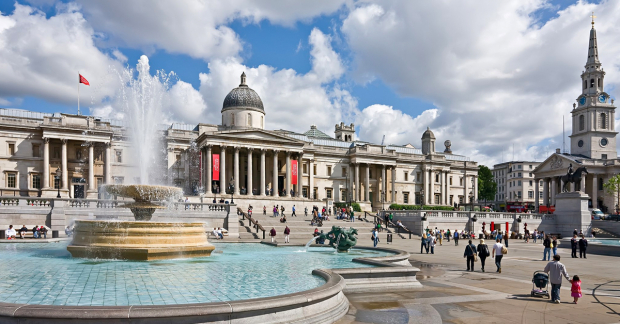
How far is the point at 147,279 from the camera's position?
11711 millimetres

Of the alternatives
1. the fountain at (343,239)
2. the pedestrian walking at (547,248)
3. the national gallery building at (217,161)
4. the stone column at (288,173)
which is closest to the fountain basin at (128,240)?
the fountain at (343,239)

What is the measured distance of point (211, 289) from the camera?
34.8 ft

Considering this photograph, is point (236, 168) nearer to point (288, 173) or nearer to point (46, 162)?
point (288, 173)

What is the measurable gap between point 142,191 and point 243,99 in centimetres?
4913

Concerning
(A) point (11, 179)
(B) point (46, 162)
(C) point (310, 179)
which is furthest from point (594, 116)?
(A) point (11, 179)

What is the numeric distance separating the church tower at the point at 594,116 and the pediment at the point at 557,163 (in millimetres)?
10668

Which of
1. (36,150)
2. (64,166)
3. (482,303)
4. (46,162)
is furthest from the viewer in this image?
(36,150)

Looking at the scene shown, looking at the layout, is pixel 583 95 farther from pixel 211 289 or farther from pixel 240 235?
pixel 211 289

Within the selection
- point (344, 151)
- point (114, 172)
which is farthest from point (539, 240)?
point (114, 172)

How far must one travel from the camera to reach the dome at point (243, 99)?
65500 millimetres

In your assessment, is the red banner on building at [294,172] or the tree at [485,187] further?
the tree at [485,187]

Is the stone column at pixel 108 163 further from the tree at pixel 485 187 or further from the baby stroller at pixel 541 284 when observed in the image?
the tree at pixel 485 187

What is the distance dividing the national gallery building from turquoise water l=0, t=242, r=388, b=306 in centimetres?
3375

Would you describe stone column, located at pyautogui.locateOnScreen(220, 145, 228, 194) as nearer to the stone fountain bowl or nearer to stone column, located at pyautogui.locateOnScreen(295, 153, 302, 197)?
stone column, located at pyautogui.locateOnScreen(295, 153, 302, 197)
